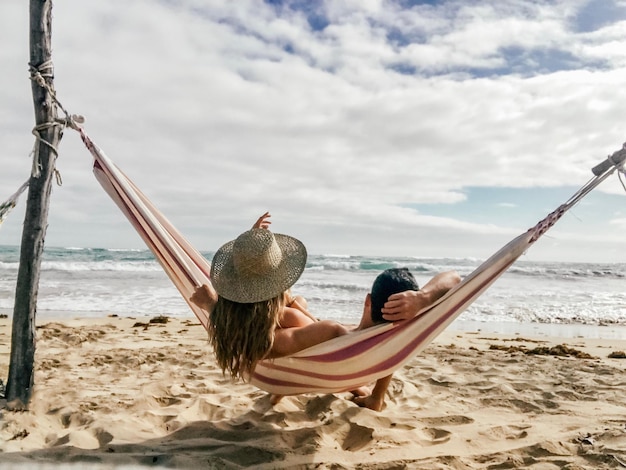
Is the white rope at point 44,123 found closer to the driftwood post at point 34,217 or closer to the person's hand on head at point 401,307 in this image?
the driftwood post at point 34,217

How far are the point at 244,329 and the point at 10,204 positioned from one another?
130 cm

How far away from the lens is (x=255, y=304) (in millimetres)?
1967

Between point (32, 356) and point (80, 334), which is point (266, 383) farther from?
point (80, 334)

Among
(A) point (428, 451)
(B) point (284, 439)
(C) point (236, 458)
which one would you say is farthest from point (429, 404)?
(C) point (236, 458)

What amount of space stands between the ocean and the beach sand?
3332 millimetres

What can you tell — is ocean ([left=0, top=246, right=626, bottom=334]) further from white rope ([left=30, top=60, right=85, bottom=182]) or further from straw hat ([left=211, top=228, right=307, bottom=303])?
straw hat ([left=211, top=228, right=307, bottom=303])

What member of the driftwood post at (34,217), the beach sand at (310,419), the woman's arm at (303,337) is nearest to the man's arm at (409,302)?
the woman's arm at (303,337)

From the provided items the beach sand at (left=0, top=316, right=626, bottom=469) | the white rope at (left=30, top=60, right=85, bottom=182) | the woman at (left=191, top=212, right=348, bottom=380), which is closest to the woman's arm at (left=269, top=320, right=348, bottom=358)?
the woman at (left=191, top=212, right=348, bottom=380)

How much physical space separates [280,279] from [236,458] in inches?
27.4

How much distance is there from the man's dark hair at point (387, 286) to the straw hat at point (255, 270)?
1.02 ft

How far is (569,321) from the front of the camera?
7.30 meters

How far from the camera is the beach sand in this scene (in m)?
1.96

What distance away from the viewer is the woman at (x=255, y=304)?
1.94 metres

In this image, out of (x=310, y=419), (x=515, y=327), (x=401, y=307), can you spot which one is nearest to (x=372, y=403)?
(x=310, y=419)
